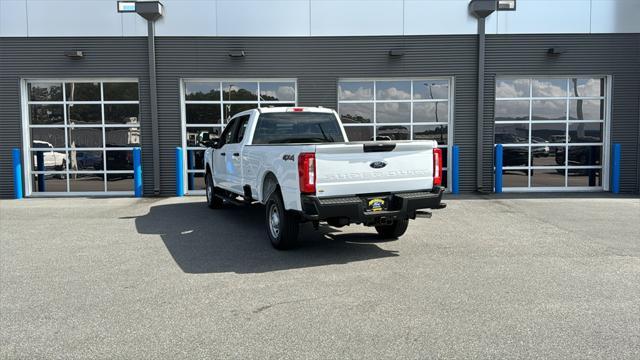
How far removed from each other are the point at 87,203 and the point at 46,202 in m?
1.25

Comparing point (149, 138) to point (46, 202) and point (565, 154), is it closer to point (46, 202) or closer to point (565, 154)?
point (46, 202)

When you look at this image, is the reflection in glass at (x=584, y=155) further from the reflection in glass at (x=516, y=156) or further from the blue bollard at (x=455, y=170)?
the blue bollard at (x=455, y=170)

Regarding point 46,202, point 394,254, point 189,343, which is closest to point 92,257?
point 189,343

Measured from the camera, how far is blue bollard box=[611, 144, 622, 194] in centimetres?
1366

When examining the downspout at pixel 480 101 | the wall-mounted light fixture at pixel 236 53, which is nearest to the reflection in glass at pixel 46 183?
the wall-mounted light fixture at pixel 236 53

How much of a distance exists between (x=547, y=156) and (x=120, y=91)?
1210 cm

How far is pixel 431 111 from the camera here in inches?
555

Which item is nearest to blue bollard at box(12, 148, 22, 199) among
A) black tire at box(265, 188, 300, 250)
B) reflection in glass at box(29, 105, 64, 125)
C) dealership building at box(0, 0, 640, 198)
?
dealership building at box(0, 0, 640, 198)

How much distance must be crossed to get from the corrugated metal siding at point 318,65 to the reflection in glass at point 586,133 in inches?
117

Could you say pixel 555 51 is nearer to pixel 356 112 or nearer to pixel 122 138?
pixel 356 112

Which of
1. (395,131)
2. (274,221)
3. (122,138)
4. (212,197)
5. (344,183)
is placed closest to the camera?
(344,183)

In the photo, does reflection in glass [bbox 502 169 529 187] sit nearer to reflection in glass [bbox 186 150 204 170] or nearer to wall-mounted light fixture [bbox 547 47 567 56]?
wall-mounted light fixture [bbox 547 47 567 56]

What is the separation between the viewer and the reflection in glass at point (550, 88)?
14.2 meters

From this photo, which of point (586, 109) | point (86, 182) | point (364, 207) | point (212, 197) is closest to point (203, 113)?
point (212, 197)
